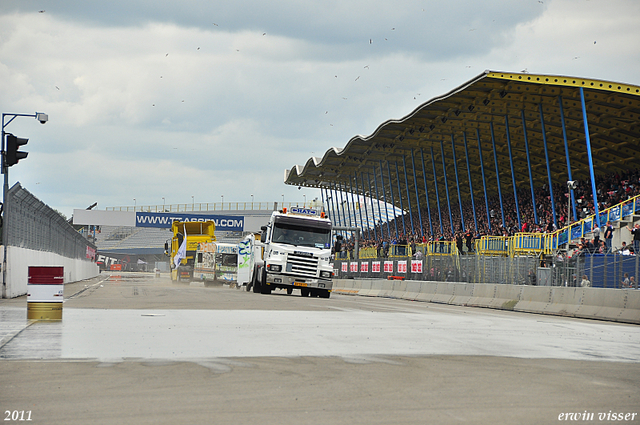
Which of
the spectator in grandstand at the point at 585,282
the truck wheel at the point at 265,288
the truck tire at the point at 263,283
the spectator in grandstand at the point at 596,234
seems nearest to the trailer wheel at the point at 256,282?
the truck tire at the point at 263,283

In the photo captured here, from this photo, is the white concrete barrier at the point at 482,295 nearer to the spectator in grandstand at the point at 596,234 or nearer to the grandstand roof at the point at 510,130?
the spectator in grandstand at the point at 596,234

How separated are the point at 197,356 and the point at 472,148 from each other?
49.5 m

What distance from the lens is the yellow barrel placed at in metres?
14.4

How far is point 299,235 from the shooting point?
99.1 feet

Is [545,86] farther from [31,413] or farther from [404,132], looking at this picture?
[31,413]

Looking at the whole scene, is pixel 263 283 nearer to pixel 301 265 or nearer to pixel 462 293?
pixel 301 265

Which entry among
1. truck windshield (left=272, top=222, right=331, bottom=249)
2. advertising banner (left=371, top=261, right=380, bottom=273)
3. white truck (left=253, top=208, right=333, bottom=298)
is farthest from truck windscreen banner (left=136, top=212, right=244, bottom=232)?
truck windshield (left=272, top=222, right=331, bottom=249)

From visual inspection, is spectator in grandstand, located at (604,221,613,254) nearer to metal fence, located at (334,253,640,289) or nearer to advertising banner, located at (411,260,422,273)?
metal fence, located at (334,253,640,289)

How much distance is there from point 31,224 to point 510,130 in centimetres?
3109

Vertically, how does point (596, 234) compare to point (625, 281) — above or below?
above

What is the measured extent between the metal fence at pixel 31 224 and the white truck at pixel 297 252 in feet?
29.2

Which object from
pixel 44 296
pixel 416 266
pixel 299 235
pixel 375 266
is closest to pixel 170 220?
pixel 375 266

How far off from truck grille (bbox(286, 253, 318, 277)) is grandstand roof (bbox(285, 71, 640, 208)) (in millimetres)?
12980

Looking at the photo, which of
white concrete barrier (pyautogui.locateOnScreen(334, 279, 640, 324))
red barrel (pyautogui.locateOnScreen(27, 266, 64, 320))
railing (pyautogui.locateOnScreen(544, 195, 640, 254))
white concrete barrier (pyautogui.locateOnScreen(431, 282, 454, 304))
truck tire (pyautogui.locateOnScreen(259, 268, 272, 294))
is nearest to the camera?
red barrel (pyautogui.locateOnScreen(27, 266, 64, 320))
